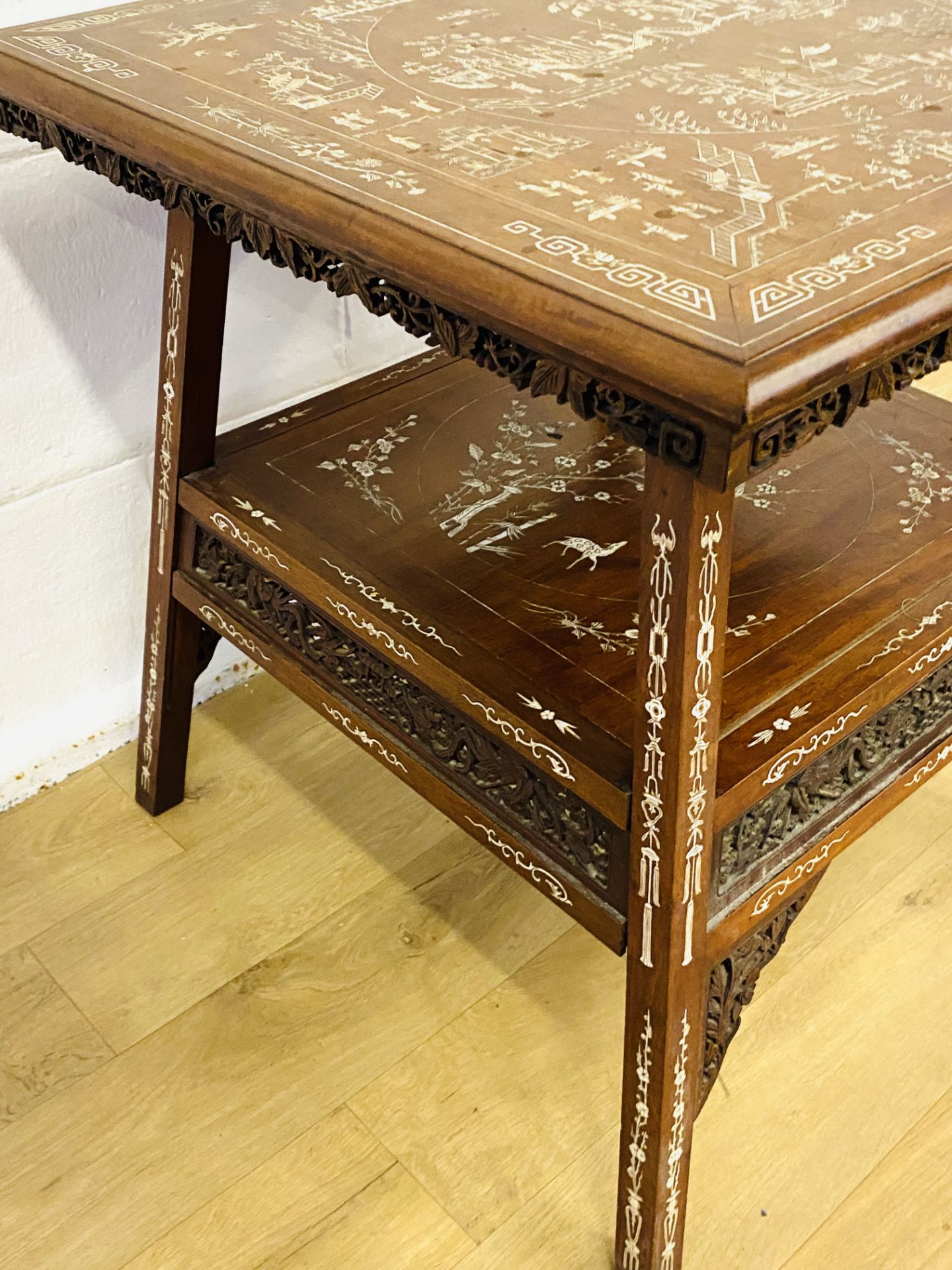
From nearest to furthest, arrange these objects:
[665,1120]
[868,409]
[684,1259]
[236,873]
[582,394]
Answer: [582,394] → [665,1120] → [684,1259] → [868,409] → [236,873]

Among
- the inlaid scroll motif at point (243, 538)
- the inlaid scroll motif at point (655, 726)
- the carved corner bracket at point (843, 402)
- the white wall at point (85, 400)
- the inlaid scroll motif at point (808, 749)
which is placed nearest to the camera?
the carved corner bracket at point (843, 402)

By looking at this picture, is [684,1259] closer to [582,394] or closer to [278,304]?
[582,394]

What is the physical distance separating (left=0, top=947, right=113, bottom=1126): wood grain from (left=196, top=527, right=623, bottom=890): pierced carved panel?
1.37ft

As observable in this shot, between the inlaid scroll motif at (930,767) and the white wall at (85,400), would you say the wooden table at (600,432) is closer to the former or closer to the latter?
the inlaid scroll motif at (930,767)

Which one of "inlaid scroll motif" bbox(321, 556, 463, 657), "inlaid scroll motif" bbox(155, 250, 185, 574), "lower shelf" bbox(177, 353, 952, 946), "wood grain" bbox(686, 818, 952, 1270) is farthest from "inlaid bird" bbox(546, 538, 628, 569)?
"wood grain" bbox(686, 818, 952, 1270)

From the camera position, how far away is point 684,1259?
1.07 metres

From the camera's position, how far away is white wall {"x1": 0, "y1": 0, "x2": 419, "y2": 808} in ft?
4.21

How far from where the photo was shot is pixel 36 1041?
1235 mm

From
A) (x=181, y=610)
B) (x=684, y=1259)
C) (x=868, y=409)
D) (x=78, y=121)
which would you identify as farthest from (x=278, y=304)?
(x=684, y=1259)

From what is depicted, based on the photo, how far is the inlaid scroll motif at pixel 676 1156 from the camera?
95 centimetres

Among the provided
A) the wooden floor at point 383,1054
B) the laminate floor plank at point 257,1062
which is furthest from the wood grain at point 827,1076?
the laminate floor plank at point 257,1062

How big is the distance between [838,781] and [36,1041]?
0.76 meters

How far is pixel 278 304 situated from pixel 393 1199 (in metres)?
0.94

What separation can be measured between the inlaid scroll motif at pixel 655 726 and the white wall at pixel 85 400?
0.79 meters
